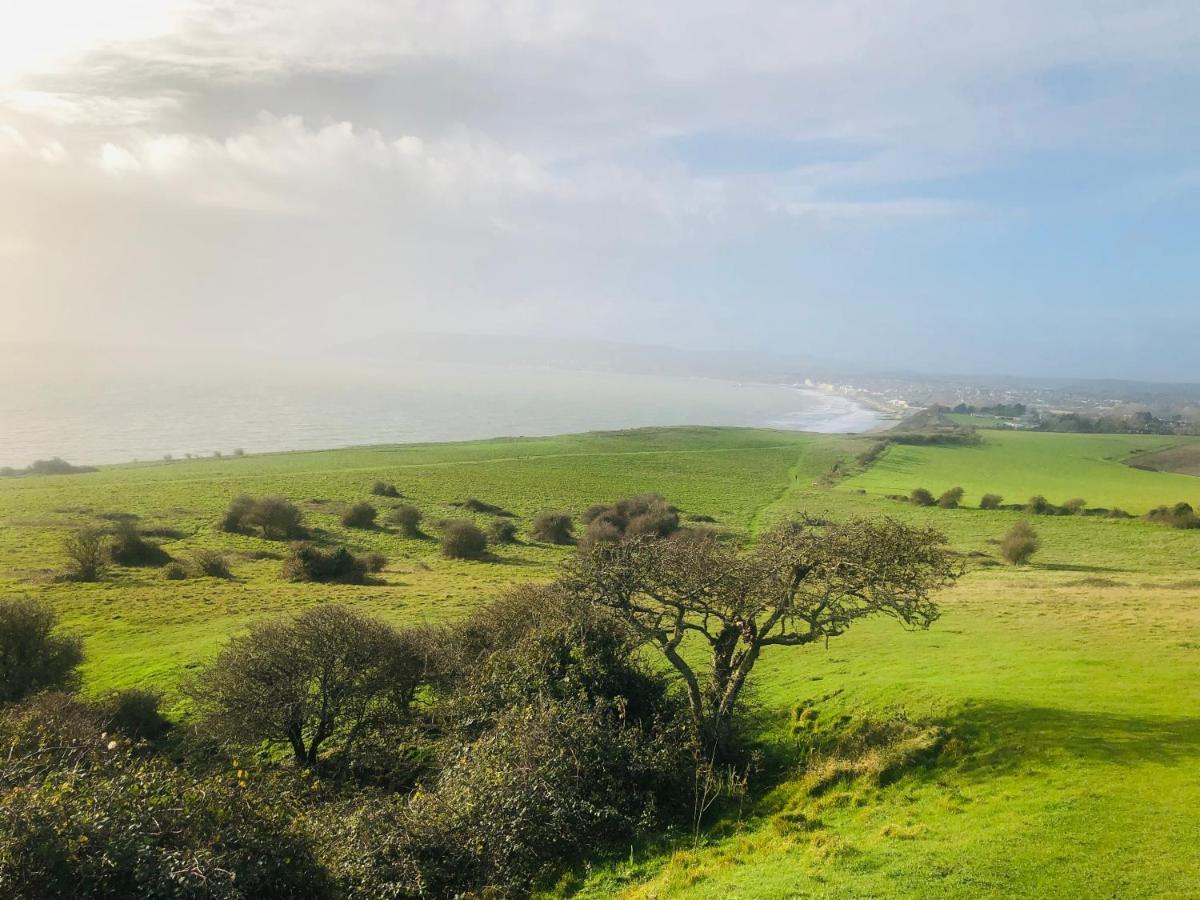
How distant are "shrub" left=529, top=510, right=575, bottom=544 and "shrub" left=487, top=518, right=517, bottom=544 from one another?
2547 mm

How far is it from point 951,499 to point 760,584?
7126cm

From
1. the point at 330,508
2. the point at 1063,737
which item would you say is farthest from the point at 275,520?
the point at 1063,737

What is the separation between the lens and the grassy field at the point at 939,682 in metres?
10.2

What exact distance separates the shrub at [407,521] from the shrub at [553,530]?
37.5ft

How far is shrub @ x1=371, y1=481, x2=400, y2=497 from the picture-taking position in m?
78.0

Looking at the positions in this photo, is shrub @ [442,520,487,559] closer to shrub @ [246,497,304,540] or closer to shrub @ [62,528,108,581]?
shrub @ [246,497,304,540]

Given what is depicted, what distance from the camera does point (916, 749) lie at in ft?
47.5

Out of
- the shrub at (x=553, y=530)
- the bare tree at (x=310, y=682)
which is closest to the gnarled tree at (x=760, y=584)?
the bare tree at (x=310, y=682)

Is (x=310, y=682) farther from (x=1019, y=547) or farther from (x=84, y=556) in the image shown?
(x=1019, y=547)

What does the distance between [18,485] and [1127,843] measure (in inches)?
4059

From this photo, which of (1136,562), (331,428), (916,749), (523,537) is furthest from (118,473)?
(1136,562)

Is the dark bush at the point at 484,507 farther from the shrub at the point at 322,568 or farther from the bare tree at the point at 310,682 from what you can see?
the bare tree at the point at 310,682

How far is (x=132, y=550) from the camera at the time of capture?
47.0 metres

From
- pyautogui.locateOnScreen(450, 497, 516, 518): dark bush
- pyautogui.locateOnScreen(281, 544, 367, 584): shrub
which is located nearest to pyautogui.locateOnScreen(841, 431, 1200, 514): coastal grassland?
pyautogui.locateOnScreen(450, 497, 516, 518): dark bush
